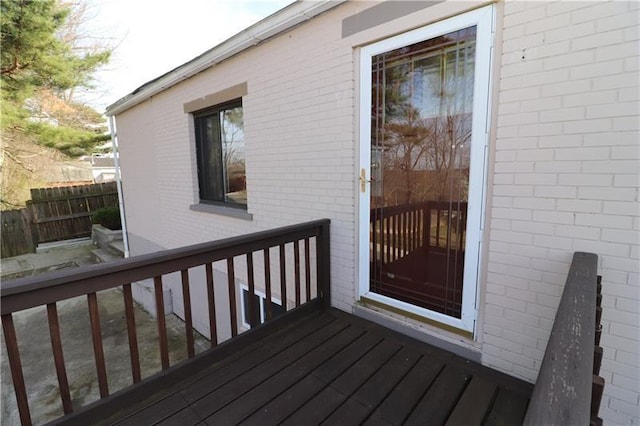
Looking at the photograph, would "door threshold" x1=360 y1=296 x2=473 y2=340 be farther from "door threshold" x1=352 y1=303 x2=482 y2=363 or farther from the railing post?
the railing post

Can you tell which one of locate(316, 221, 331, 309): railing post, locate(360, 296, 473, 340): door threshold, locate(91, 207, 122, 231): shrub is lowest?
locate(91, 207, 122, 231): shrub

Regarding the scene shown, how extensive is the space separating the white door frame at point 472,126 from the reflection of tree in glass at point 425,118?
0.05m

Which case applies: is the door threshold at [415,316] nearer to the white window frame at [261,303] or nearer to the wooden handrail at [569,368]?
the wooden handrail at [569,368]

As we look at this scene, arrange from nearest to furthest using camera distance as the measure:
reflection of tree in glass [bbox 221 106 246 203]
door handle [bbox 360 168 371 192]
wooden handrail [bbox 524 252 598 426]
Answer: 1. wooden handrail [bbox 524 252 598 426]
2. door handle [bbox 360 168 371 192]
3. reflection of tree in glass [bbox 221 106 246 203]

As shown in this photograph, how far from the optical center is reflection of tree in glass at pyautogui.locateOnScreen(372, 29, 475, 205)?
1974 millimetres

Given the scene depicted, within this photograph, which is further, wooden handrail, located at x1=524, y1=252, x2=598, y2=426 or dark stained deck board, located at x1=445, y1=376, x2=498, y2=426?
dark stained deck board, located at x1=445, y1=376, x2=498, y2=426

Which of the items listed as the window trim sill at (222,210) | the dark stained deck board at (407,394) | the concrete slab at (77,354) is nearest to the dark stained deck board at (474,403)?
the dark stained deck board at (407,394)

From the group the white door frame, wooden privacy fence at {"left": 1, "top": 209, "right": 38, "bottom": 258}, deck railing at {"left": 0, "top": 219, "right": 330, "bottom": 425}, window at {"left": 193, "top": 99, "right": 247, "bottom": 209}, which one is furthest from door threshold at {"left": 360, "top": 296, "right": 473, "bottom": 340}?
wooden privacy fence at {"left": 1, "top": 209, "right": 38, "bottom": 258}

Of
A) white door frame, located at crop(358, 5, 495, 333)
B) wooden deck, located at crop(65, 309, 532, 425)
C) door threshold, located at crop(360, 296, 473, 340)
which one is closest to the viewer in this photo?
wooden deck, located at crop(65, 309, 532, 425)

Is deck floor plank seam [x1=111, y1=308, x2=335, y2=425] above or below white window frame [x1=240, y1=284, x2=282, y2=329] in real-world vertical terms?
above

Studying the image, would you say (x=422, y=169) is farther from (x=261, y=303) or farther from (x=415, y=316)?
(x=261, y=303)

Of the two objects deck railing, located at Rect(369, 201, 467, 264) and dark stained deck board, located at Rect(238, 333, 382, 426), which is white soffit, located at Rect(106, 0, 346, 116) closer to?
deck railing, located at Rect(369, 201, 467, 264)

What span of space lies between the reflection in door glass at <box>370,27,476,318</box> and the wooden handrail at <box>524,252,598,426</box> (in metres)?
1.04

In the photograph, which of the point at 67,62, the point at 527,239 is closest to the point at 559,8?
the point at 527,239
